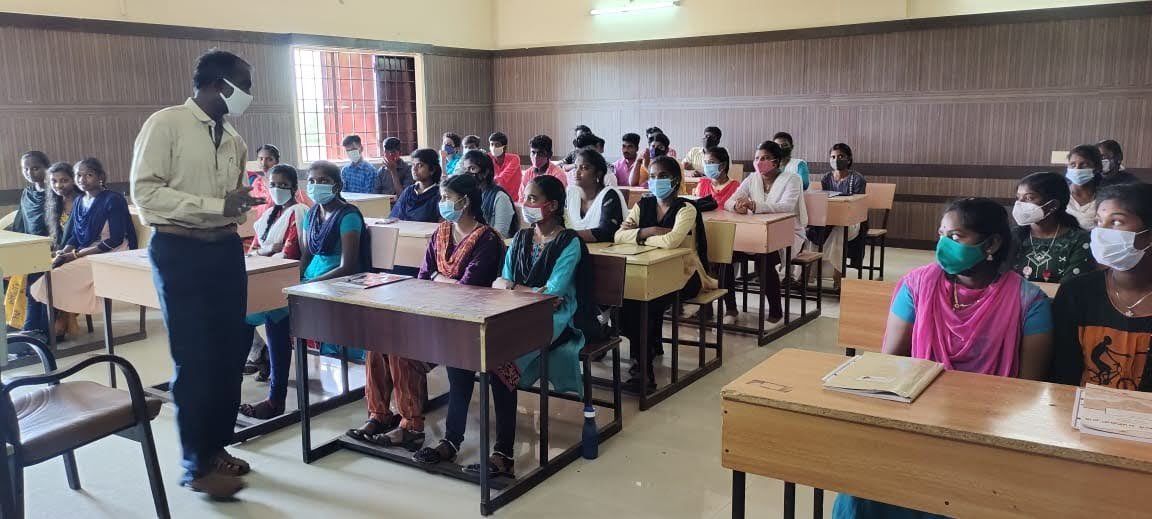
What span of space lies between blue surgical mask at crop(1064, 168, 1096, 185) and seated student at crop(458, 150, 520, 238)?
320 centimetres

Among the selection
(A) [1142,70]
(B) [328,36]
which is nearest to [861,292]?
(A) [1142,70]

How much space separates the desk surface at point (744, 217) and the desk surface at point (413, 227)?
180 cm

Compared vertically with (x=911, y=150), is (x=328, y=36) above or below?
above

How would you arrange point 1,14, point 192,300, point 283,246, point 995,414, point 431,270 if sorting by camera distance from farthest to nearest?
1. point 1,14
2. point 283,246
3. point 431,270
4. point 192,300
5. point 995,414

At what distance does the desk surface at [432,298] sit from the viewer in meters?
2.90

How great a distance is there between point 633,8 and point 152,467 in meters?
9.49

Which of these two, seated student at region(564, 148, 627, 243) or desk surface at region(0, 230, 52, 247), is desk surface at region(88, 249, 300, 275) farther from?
seated student at region(564, 148, 627, 243)

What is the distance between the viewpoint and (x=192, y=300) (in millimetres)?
2984

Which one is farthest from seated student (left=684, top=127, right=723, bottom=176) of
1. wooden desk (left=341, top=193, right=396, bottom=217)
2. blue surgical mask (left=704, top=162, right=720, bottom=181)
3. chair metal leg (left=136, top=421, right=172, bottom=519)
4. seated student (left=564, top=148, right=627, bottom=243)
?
chair metal leg (left=136, top=421, right=172, bottom=519)

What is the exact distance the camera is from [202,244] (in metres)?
2.99

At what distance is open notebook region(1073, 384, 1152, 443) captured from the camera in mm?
1675

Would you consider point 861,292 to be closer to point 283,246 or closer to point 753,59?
point 283,246

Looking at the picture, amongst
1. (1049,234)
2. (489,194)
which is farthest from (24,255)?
(1049,234)

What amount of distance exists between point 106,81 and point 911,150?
8.46 meters
